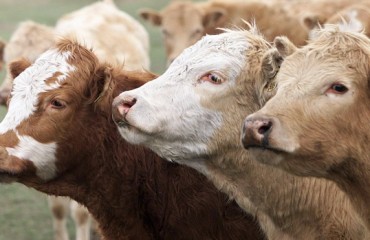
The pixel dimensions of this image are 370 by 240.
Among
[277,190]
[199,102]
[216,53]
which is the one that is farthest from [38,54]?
[277,190]

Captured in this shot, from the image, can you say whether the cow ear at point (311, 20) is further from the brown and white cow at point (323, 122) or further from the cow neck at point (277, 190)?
the brown and white cow at point (323, 122)

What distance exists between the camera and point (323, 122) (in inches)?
165

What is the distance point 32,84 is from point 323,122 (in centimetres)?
177

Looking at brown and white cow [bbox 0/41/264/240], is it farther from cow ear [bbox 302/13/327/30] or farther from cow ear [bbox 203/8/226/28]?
cow ear [bbox 203/8/226/28]

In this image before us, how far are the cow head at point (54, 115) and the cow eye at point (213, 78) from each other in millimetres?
721

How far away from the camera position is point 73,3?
25.5m

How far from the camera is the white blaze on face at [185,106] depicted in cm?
466

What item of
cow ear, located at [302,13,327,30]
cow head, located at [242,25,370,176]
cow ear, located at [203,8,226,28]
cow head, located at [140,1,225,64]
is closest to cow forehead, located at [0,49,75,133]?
cow head, located at [242,25,370,176]

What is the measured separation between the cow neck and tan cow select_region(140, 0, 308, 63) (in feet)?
21.7

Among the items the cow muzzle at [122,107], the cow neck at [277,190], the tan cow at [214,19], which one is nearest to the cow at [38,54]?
the cow neck at [277,190]

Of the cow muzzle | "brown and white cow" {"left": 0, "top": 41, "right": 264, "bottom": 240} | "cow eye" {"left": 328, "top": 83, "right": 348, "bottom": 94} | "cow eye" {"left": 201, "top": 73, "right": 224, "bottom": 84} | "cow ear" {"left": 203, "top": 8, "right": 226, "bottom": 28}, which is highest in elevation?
"cow eye" {"left": 328, "top": 83, "right": 348, "bottom": 94}

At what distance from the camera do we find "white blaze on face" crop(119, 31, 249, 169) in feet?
15.3

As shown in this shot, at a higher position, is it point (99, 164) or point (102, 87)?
point (102, 87)

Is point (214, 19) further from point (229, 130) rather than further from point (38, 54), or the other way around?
point (229, 130)
